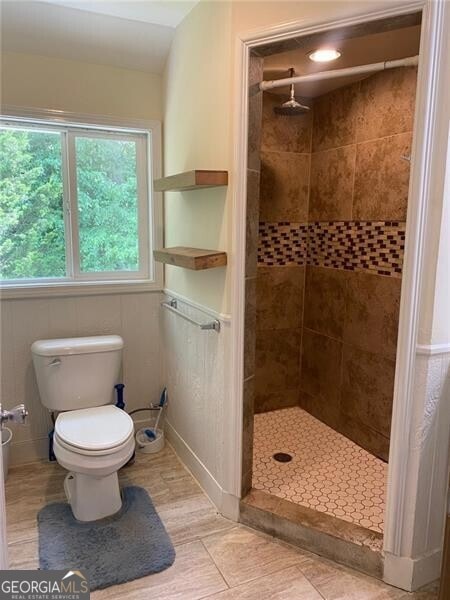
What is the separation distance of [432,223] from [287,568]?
1.49m

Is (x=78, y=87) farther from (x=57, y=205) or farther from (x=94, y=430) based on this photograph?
(x=94, y=430)

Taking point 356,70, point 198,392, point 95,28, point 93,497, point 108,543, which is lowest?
point 108,543

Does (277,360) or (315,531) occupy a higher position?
(277,360)

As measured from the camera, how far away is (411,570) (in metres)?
1.68

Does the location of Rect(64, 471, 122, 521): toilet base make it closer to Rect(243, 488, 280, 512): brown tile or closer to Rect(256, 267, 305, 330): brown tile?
Rect(243, 488, 280, 512): brown tile

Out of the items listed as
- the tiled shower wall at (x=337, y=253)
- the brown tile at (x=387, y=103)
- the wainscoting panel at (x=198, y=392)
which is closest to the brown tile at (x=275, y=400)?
the tiled shower wall at (x=337, y=253)

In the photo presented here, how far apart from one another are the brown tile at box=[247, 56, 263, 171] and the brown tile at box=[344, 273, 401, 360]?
43.3 inches

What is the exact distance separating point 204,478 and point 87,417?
70 cm

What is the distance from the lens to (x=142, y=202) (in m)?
2.75

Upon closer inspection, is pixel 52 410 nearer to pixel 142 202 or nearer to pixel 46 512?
pixel 46 512

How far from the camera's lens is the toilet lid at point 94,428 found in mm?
1973

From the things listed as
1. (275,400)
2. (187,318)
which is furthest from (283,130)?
(275,400)

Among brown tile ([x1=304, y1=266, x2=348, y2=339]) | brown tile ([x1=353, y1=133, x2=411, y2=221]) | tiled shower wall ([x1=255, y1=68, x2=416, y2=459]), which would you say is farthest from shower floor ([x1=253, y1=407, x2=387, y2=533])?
brown tile ([x1=353, y1=133, x2=411, y2=221])

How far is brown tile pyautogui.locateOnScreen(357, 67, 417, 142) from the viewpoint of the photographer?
2254mm
